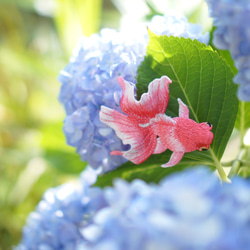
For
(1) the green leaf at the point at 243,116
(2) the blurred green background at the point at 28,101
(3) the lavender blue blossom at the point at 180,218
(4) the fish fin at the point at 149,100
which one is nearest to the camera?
(3) the lavender blue blossom at the point at 180,218

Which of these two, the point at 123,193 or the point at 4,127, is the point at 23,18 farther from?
the point at 123,193

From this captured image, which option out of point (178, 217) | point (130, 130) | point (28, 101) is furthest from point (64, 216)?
point (28, 101)

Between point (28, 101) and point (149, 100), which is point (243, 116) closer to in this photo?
point (149, 100)

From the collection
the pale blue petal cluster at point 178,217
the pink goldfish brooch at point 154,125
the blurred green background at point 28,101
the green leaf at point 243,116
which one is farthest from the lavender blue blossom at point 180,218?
the blurred green background at point 28,101

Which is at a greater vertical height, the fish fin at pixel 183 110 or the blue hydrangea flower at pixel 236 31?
the blue hydrangea flower at pixel 236 31

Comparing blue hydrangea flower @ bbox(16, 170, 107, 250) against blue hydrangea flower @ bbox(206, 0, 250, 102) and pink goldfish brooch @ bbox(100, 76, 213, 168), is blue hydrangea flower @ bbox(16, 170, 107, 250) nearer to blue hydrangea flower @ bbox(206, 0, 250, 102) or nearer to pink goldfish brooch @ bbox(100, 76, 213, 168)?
pink goldfish brooch @ bbox(100, 76, 213, 168)

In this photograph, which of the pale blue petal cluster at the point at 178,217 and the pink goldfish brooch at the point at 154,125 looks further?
the pink goldfish brooch at the point at 154,125

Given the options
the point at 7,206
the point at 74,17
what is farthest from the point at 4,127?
the point at 74,17

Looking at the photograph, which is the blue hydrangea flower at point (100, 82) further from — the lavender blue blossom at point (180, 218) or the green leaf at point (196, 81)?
the lavender blue blossom at point (180, 218)
